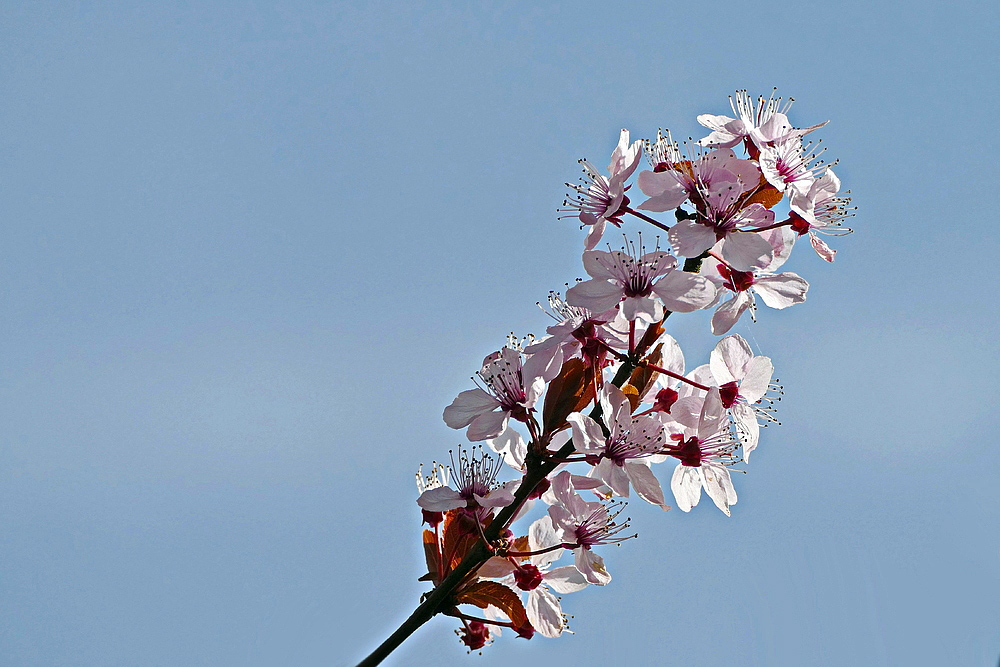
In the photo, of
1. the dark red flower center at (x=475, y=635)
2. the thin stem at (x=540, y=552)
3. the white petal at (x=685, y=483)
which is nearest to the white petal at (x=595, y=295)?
the white petal at (x=685, y=483)

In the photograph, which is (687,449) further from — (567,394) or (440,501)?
(440,501)

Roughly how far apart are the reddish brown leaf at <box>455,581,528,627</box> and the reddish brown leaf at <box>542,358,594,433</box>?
0.44 meters

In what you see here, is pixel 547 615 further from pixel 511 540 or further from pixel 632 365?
pixel 632 365

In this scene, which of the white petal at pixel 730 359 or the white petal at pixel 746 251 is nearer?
the white petal at pixel 746 251

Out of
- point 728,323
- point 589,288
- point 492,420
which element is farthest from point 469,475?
point 728,323

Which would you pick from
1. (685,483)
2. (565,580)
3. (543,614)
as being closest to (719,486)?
(685,483)

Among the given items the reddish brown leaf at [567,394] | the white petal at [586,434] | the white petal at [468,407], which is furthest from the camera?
the white petal at [468,407]

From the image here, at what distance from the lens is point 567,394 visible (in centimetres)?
216

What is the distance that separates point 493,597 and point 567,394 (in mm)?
573

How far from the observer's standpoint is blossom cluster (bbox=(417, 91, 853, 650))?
2.12m

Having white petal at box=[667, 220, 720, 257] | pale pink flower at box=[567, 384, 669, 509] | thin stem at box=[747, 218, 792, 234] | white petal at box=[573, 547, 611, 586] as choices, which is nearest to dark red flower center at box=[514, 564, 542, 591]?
white petal at box=[573, 547, 611, 586]

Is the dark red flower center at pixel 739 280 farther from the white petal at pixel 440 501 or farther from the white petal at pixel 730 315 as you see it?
the white petal at pixel 440 501

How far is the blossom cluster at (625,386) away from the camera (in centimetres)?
212

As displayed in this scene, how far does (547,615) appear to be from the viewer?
2287mm
